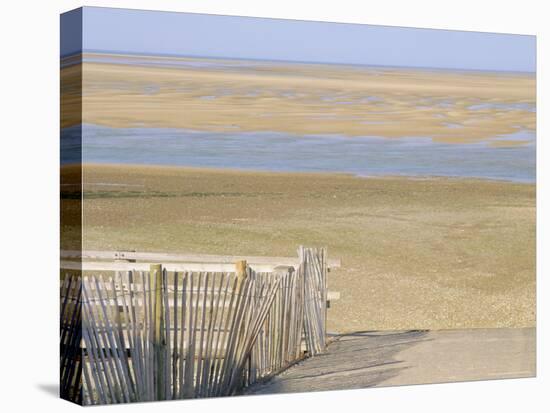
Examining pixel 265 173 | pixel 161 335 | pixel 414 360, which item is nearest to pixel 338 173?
pixel 265 173

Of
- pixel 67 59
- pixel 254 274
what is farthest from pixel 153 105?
pixel 254 274

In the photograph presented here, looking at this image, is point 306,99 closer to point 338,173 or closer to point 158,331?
point 338,173

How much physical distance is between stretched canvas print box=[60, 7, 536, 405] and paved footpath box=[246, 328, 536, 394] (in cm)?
Answer: 2

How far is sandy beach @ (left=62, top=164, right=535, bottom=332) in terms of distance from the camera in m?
17.7

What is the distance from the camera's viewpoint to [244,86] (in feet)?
57.3

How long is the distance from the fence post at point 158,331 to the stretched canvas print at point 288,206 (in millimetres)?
20

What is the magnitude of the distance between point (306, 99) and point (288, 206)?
1204 millimetres

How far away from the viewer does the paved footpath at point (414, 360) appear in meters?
17.8

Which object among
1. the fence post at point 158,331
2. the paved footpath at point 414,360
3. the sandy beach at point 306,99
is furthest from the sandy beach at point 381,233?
the fence post at point 158,331

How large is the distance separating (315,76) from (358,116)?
0.67m

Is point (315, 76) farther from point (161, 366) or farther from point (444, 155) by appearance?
point (161, 366)

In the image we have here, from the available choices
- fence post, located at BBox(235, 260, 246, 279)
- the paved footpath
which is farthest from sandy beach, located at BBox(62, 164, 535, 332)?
fence post, located at BBox(235, 260, 246, 279)

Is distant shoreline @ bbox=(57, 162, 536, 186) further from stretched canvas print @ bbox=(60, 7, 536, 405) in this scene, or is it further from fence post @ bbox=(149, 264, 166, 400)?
fence post @ bbox=(149, 264, 166, 400)

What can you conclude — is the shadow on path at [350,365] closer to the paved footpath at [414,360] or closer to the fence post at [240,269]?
the paved footpath at [414,360]
